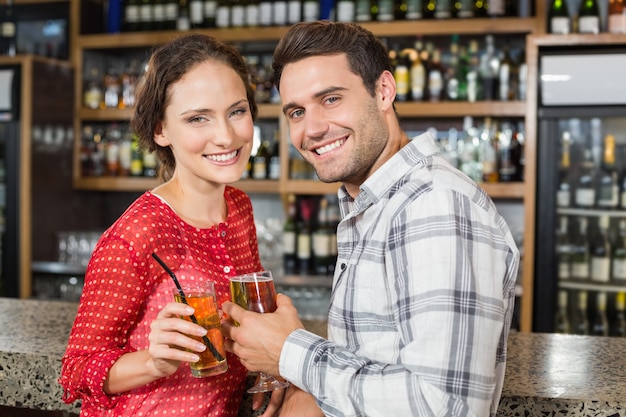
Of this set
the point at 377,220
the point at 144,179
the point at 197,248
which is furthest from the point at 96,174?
the point at 377,220

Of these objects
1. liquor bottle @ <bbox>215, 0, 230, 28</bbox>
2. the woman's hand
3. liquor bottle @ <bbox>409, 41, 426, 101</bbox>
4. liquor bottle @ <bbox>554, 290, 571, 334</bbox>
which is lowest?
liquor bottle @ <bbox>554, 290, 571, 334</bbox>

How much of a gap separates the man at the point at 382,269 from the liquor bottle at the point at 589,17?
272 centimetres

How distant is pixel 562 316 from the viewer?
4.00m

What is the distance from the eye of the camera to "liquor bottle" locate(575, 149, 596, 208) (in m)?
3.87

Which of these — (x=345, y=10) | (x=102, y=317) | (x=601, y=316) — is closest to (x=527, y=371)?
(x=102, y=317)

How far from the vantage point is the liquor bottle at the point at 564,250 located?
3910 mm

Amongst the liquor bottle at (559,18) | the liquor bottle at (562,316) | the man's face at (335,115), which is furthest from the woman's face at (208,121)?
the liquor bottle at (562,316)

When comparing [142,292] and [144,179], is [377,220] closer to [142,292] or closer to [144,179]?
[142,292]

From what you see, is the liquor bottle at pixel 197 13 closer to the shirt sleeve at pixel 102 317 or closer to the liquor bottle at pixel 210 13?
the liquor bottle at pixel 210 13

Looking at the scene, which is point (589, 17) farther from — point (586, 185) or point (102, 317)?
point (102, 317)

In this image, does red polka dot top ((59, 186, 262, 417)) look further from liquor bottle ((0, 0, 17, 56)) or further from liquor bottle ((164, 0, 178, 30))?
liquor bottle ((0, 0, 17, 56))

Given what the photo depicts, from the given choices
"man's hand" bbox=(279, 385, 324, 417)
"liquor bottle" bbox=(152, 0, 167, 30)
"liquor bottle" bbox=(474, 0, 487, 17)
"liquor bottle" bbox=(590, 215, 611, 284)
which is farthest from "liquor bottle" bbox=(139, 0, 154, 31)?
"man's hand" bbox=(279, 385, 324, 417)

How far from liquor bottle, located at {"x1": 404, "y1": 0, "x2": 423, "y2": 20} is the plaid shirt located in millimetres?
2962

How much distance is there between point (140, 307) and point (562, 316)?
308 centimetres
